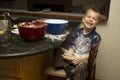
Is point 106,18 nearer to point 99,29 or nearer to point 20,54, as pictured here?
point 99,29

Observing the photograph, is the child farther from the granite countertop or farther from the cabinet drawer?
the cabinet drawer

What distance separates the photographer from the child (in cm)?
172

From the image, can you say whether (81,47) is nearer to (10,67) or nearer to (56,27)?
(56,27)

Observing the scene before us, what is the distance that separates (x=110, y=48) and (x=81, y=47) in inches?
20.3

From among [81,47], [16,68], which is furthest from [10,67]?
[81,47]

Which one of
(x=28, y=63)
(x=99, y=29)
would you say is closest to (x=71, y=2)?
(x=99, y=29)

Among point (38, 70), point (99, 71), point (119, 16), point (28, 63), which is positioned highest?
point (119, 16)

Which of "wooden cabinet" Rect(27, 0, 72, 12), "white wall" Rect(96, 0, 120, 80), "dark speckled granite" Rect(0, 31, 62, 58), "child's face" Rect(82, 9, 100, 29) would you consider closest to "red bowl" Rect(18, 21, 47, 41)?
"dark speckled granite" Rect(0, 31, 62, 58)

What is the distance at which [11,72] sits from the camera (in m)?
1.49

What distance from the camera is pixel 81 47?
185 centimetres

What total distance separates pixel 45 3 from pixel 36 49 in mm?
2271

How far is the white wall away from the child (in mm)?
365

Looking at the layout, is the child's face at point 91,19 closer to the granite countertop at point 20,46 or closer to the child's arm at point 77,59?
the child's arm at point 77,59

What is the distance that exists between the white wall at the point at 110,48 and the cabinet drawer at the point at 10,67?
104cm
